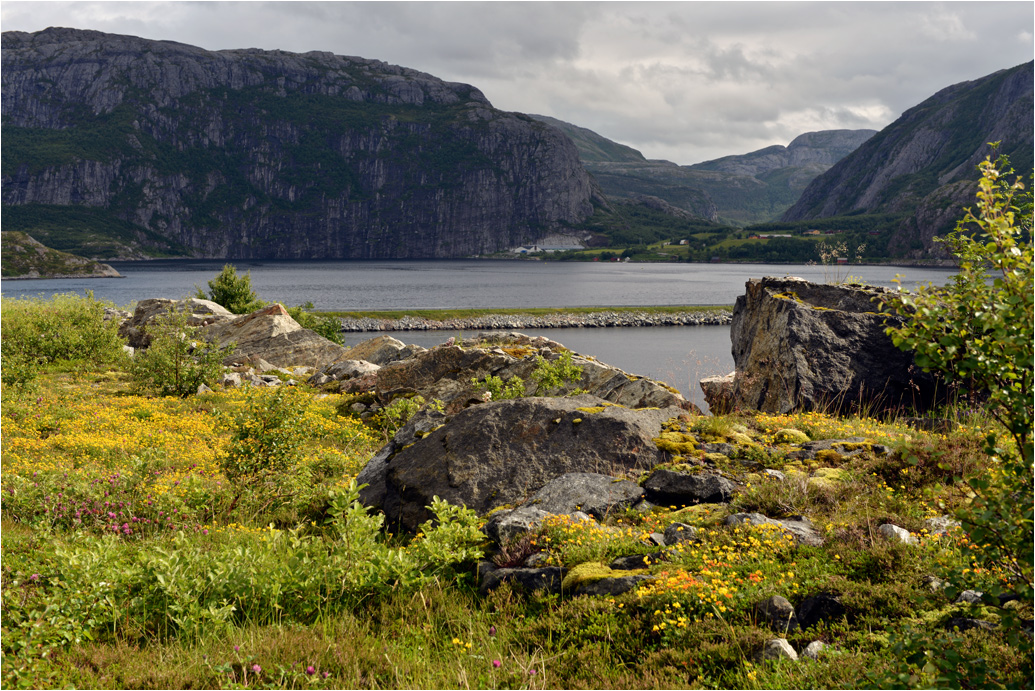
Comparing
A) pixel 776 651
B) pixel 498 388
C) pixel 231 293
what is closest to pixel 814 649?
pixel 776 651

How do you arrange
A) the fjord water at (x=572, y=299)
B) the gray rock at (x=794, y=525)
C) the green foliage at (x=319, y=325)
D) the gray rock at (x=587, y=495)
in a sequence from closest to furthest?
the gray rock at (x=794, y=525), the gray rock at (x=587, y=495), the green foliage at (x=319, y=325), the fjord water at (x=572, y=299)

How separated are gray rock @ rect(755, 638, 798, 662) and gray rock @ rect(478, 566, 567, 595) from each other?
Answer: 1802 millimetres

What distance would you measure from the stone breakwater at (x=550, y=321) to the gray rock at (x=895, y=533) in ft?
208

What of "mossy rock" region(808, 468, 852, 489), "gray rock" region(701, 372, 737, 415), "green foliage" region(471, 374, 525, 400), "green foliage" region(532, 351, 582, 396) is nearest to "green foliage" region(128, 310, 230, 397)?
"green foliage" region(471, 374, 525, 400)

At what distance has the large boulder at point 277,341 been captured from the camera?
1093 inches

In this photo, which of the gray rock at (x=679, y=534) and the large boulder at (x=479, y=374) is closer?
the gray rock at (x=679, y=534)

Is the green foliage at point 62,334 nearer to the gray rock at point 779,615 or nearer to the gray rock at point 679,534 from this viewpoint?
the gray rock at point 679,534

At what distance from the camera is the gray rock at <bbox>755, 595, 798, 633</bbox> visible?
4645 millimetres

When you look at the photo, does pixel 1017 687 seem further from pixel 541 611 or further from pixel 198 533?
pixel 198 533

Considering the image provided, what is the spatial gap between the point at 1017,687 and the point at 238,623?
5483 millimetres

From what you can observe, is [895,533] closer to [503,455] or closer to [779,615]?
[779,615]

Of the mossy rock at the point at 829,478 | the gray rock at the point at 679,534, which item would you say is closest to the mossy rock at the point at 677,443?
the mossy rock at the point at 829,478

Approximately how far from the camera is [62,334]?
23.9 metres

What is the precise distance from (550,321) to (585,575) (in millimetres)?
67740
